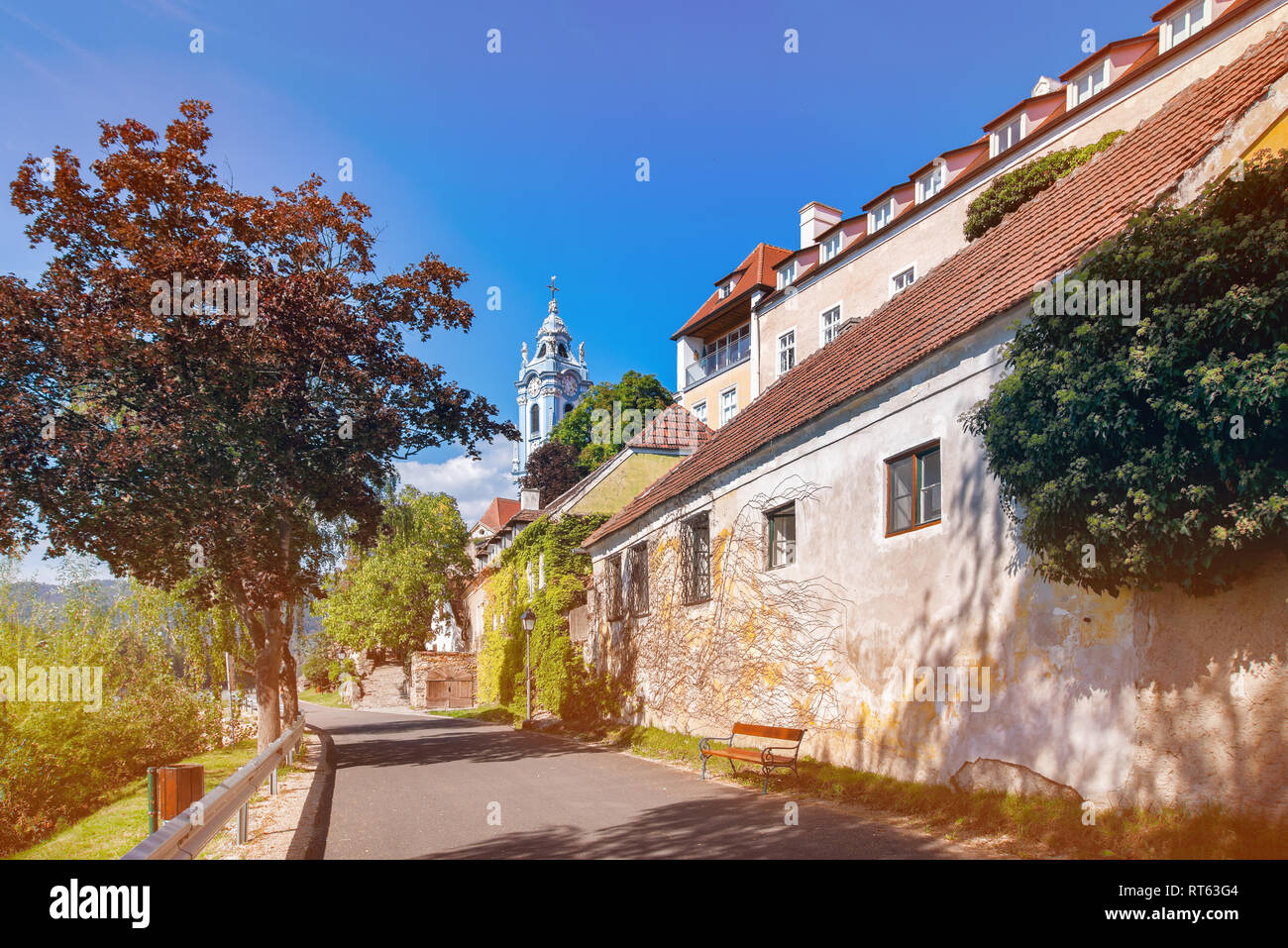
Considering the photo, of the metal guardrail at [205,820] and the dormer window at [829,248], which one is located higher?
the dormer window at [829,248]

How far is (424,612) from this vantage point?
49.8 metres

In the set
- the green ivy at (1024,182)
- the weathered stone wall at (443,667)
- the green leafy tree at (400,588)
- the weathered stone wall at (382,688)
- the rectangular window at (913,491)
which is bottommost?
the weathered stone wall at (382,688)

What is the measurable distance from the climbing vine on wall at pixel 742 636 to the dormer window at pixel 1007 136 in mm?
17198

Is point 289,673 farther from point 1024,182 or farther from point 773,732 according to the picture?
point 1024,182

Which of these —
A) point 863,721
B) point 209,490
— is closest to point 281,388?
point 209,490

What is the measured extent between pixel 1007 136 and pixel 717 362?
1657 centimetres

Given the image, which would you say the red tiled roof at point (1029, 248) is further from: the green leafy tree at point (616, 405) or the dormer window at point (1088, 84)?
the green leafy tree at point (616, 405)

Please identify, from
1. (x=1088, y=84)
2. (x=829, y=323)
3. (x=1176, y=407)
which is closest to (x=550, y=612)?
(x=829, y=323)

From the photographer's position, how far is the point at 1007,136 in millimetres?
26406

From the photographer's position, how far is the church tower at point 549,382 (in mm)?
100312

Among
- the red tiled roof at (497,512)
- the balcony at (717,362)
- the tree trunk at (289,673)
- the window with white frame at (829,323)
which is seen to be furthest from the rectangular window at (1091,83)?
the red tiled roof at (497,512)

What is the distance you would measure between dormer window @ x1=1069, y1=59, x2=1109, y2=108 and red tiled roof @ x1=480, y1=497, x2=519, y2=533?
2470 inches
